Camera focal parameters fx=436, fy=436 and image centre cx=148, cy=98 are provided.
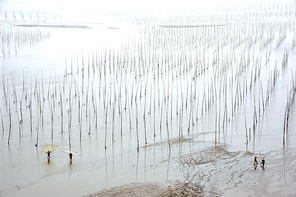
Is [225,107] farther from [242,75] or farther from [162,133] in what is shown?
[242,75]

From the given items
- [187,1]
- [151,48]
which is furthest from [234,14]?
[151,48]

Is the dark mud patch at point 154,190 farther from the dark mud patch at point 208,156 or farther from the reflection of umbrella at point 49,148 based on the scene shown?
the reflection of umbrella at point 49,148

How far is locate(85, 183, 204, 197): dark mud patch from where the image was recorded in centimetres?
440

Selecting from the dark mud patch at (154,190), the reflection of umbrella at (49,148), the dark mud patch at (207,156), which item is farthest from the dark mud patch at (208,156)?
the reflection of umbrella at (49,148)

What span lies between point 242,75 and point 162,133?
11.4ft

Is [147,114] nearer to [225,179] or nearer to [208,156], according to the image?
[208,156]

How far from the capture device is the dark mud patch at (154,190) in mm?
4402

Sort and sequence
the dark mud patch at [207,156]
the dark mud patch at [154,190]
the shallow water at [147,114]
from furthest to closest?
the dark mud patch at [207,156] < the shallow water at [147,114] < the dark mud patch at [154,190]

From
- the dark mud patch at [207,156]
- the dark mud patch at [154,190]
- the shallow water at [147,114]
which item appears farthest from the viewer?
the dark mud patch at [207,156]

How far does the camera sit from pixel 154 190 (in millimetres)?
4492

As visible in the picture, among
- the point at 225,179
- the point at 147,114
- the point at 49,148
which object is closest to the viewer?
the point at 225,179

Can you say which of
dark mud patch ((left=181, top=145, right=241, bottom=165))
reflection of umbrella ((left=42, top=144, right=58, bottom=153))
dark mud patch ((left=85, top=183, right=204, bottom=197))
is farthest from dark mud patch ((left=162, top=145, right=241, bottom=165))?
reflection of umbrella ((left=42, top=144, right=58, bottom=153))

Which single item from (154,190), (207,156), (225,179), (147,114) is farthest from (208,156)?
(147,114)

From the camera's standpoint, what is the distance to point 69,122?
6477 millimetres
